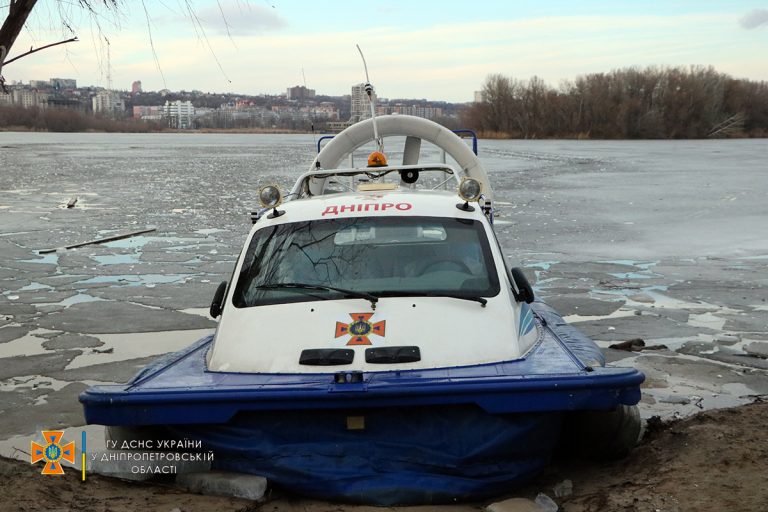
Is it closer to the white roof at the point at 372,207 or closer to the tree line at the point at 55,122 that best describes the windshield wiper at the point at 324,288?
the white roof at the point at 372,207

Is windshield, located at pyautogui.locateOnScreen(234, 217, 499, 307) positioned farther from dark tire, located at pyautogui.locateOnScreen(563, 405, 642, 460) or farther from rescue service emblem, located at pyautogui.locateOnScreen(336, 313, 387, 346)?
dark tire, located at pyautogui.locateOnScreen(563, 405, 642, 460)

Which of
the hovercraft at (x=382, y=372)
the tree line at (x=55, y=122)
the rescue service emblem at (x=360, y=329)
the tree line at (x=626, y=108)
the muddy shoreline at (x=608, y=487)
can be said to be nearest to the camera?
the muddy shoreline at (x=608, y=487)

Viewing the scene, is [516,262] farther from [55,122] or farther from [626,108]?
[55,122]

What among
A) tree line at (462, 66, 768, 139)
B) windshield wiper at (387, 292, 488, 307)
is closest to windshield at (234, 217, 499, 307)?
windshield wiper at (387, 292, 488, 307)

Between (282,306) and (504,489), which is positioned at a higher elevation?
(282,306)

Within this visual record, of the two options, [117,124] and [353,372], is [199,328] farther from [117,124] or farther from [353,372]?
[117,124]

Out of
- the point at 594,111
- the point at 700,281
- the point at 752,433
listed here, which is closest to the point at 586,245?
the point at 700,281

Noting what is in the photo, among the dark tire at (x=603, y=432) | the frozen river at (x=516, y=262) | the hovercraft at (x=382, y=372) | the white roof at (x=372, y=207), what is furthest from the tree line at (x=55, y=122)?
the dark tire at (x=603, y=432)

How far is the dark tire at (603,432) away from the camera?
A: 16.7ft

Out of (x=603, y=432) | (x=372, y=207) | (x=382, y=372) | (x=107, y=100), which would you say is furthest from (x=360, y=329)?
(x=107, y=100)

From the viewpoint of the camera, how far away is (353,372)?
15.1 feet

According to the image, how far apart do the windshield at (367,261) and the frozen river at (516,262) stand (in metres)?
1.62

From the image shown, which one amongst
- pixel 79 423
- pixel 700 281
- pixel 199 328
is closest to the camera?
pixel 79 423

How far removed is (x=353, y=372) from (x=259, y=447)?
62 cm
